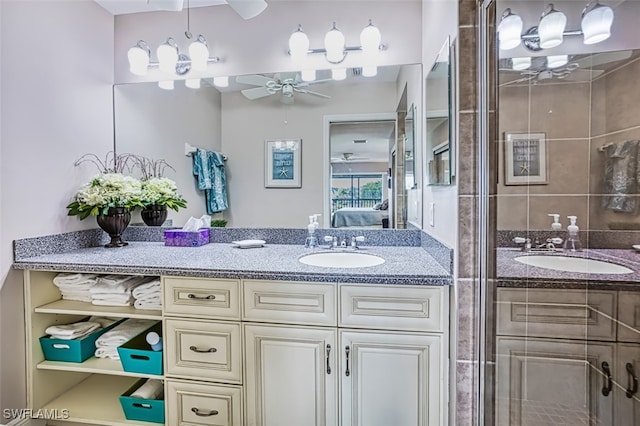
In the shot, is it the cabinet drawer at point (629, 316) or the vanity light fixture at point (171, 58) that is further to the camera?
the vanity light fixture at point (171, 58)

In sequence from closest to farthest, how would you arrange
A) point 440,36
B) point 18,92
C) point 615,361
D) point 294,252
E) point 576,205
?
point 615,361, point 576,205, point 440,36, point 18,92, point 294,252

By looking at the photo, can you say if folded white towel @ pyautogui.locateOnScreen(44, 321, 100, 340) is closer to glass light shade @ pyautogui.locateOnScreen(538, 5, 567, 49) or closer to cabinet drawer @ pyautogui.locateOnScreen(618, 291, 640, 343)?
cabinet drawer @ pyautogui.locateOnScreen(618, 291, 640, 343)

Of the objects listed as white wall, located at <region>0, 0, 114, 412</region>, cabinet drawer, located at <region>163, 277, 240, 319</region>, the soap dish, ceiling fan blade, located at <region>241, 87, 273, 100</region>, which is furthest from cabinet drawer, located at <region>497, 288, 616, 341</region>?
white wall, located at <region>0, 0, 114, 412</region>

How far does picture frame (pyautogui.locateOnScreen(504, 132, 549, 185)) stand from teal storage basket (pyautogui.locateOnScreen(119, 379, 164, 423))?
1.80m

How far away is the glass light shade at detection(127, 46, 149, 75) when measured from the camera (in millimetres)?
2244

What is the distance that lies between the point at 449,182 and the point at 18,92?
2.06m

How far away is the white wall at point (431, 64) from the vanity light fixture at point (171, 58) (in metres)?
1.28

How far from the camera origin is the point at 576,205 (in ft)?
4.51

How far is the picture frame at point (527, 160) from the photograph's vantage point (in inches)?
53.9

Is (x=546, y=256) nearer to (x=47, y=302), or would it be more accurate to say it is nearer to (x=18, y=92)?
(x=47, y=302)

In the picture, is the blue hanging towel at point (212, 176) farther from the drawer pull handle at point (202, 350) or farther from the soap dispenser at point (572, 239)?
the soap dispenser at point (572, 239)

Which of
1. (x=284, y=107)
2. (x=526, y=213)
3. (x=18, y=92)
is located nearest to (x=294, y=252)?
(x=284, y=107)

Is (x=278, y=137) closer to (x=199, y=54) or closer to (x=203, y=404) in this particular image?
(x=199, y=54)

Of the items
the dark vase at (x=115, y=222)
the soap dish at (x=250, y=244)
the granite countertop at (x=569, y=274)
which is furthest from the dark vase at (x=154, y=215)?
the granite countertop at (x=569, y=274)
